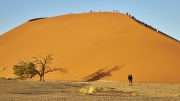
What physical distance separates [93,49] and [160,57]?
10.9m

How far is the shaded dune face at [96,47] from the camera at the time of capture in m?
62.2

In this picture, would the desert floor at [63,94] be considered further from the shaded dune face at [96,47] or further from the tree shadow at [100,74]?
the shaded dune face at [96,47]

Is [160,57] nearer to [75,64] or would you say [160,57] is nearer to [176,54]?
[176,54]

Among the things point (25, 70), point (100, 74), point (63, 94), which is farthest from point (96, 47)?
point (63, 94)

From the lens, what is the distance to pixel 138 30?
250 feet

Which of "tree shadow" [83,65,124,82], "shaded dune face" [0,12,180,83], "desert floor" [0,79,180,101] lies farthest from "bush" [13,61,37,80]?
"desert floor" [0,79,180,101]

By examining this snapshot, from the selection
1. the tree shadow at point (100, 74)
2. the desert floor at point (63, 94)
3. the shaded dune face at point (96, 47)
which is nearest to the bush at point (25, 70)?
the shaded dune face at point (96, 47)

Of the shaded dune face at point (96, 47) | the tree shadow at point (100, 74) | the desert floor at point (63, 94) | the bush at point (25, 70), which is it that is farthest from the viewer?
the shaded dune face at point (96, 47)

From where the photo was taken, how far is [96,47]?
70.9 metres

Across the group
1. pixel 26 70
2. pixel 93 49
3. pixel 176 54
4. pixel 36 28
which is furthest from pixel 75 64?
pixel 36 28

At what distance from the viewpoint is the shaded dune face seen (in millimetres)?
62156

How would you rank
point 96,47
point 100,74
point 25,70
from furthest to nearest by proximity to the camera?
point 96,47, point 100,74, point 25,70

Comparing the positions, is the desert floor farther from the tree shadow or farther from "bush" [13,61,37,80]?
the tree shadow

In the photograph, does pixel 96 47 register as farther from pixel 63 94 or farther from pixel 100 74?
pixel 63 94
